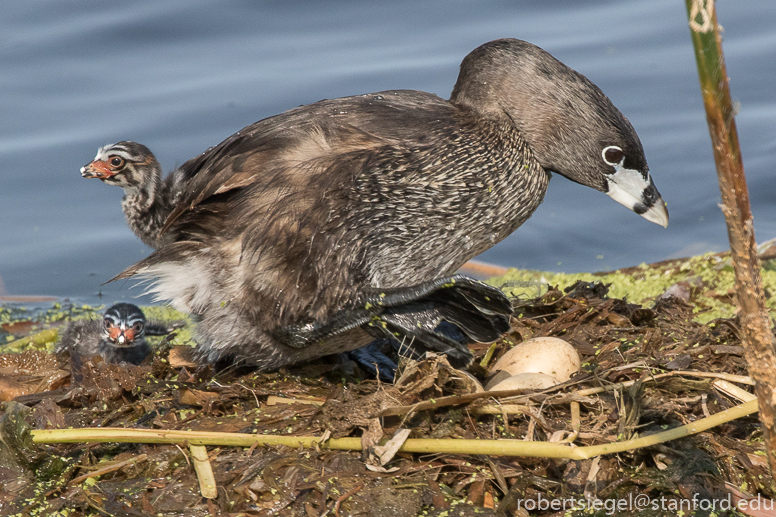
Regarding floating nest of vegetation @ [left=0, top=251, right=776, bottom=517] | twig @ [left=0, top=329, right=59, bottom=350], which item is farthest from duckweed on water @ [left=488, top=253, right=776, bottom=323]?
twig @ [left=0, top=329, right=59, bottom=350]

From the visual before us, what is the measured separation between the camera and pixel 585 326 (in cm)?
420

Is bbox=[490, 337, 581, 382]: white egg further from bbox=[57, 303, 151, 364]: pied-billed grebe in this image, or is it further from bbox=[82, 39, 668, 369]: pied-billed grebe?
bbox=[57, 303, 151, 364]: pied-billed grebe

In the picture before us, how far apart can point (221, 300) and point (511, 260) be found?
3.82 meters

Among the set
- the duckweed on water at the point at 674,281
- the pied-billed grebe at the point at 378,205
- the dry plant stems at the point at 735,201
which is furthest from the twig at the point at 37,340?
the dry plant stems at the point at 735,201

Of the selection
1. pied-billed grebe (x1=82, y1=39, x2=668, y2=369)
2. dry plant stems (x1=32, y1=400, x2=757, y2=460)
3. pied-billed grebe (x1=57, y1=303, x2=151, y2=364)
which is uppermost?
pied-billed grebe (x1=82, y1=39, x2=668, y2=369)

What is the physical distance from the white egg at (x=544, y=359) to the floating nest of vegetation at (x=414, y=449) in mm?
89

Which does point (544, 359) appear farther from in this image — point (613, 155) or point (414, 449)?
point (613, 155)

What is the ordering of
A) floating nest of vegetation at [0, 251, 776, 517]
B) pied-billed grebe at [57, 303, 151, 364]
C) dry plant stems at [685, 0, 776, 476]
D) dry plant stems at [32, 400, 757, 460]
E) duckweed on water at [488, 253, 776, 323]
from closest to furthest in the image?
dry plant stems at [685, 0, 776, 476], dry plant stems at [32, 400, 757, 460], floating nest of vegetation at [0, 251, 776, 517], pied-billed grebe at [57, 303, 151, 364], duckweed on water at [488, 253, 776, 323]

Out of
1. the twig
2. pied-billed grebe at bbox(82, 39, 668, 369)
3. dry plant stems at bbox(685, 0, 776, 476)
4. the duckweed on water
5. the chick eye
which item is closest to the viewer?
dry plant stems at bbox(685, 0, 776, 476)

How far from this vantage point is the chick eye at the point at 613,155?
3812mm

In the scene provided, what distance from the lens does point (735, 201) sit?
2.10m

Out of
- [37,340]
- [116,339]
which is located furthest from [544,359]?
[37,340]

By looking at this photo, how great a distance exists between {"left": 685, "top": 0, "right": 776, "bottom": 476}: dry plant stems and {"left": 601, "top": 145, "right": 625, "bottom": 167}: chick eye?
5.53 ft

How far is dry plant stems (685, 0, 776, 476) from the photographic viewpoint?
194cm
